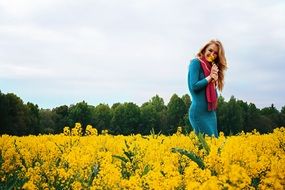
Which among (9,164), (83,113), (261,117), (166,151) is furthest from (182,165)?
(261,117)

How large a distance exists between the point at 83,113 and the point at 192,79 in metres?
67.4

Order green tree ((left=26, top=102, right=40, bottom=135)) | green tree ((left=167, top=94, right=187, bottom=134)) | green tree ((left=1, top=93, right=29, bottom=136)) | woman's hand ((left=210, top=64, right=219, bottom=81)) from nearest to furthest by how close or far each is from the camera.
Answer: woman's hand ((left=210, top=64, right=219, bottom=81)) → green tree ((left=1, top=93, right=29, bottom=136)) → green tree ((left=26, top=102, right=40, bottom=135)) → green tree ((left=167, top=94, right=187, bottom=134))

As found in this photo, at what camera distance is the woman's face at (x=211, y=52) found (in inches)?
332

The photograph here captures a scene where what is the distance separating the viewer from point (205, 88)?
8.55 meters

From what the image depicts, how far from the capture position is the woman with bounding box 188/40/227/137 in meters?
8.47

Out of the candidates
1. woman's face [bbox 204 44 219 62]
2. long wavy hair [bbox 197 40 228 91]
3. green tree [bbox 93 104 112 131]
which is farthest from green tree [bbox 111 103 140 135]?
woman's face [bbox 204 44 219 62]

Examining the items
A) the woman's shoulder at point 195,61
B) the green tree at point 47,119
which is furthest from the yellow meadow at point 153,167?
the green tree at point 47,119

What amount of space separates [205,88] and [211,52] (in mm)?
638

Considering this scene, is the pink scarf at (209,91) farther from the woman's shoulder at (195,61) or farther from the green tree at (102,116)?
the green tree at (102,116)

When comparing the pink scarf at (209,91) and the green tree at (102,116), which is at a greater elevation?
the green tree at (102,116)

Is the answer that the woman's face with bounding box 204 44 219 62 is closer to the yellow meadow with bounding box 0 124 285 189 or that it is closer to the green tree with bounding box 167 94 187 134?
the yellow meadow with bounding box 0 124 285 189

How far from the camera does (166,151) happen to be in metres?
6.12

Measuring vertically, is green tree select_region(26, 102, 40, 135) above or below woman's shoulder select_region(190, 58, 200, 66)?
above

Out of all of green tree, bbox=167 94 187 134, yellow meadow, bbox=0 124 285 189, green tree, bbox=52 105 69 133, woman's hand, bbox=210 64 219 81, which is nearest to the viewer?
yellow meadow, bbox=0 124 285 189
